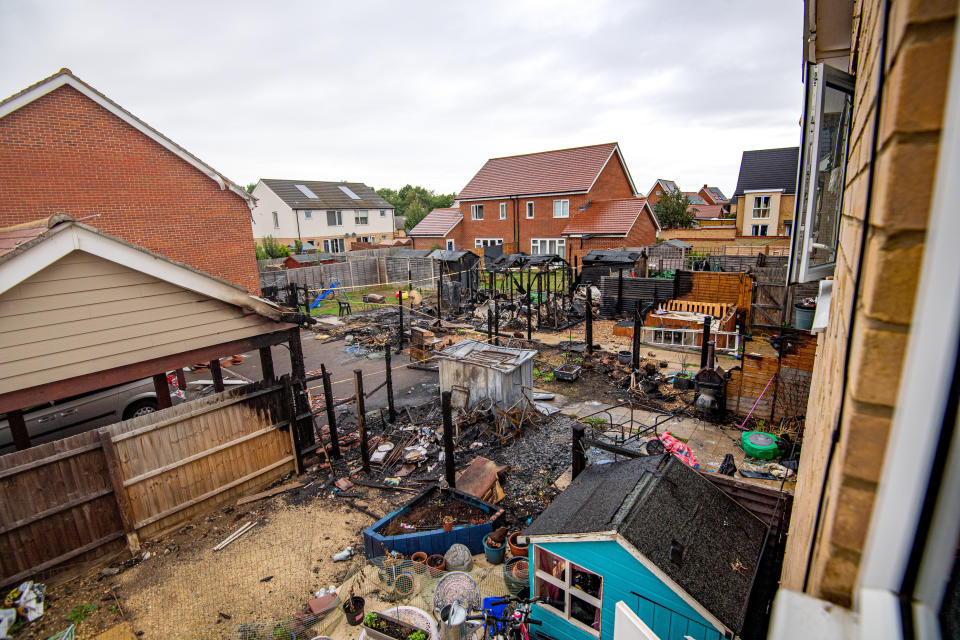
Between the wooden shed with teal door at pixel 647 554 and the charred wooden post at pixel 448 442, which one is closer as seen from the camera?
the wooden shed with teal door at pixel 647 554

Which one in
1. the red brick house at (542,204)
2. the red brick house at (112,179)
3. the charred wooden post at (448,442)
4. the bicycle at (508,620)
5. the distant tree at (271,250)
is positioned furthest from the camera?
the distant tree at (271,250)

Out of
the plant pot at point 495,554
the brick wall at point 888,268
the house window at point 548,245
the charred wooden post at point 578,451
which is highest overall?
the brick wall at point 888,268

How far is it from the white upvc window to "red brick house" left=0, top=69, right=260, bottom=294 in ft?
53.8

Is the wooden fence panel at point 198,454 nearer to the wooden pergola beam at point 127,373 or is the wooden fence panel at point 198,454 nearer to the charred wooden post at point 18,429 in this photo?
the wooden pergola beam at point 127,373

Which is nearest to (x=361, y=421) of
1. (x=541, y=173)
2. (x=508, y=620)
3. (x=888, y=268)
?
(x=508, y=620)

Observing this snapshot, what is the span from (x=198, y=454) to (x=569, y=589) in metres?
6.44

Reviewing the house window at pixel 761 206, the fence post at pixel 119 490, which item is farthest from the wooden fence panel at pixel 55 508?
the house window at pixel 761 206

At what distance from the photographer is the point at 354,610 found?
231 inches

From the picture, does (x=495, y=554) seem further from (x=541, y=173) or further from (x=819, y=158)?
(x=541, y=173)

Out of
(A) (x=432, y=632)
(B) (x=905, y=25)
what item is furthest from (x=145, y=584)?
(B) (x=905, y=25)

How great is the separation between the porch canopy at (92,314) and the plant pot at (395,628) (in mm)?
5247

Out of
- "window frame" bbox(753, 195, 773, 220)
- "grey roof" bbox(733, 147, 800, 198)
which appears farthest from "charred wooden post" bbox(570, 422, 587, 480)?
"window frame" bbox(753, 195, 773, 220)

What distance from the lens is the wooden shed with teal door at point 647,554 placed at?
434 cm

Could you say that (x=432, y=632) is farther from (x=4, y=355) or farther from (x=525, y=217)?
(x=525, y=217)
